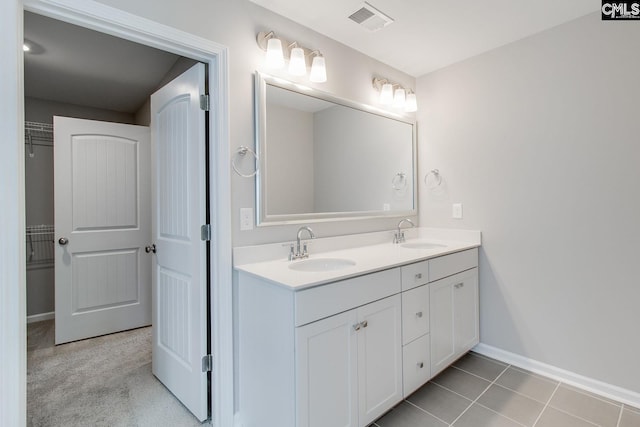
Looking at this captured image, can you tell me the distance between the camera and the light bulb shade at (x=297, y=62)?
1.84 metres

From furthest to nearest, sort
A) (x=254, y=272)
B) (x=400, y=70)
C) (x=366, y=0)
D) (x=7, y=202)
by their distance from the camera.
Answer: (x=400, y=70) → (x=366, y=0) → (x=254, y=272) → (x=7, y=202)

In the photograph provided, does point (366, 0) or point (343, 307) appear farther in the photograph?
point (366, 0)

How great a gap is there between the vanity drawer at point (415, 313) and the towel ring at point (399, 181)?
3.33 feet

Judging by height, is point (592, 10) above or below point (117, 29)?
above

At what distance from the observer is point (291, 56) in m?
1.85

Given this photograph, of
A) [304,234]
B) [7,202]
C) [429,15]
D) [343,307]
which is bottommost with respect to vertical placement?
[343,307]

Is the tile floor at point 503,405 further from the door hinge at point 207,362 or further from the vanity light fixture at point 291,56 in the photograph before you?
the vanity light fixture at point 291,56

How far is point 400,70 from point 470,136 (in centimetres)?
81

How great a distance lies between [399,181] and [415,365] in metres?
1.45

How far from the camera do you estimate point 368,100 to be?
96.3 inches

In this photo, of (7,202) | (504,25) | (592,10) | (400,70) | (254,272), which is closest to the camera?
(7,202)

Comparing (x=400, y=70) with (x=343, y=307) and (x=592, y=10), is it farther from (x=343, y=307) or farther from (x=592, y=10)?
(x=343, y=307)

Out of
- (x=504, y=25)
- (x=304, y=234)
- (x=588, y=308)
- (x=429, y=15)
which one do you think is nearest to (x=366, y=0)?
(x=429, y=15)

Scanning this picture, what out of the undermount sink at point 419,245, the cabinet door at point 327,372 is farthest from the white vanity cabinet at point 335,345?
the undermount sink at point 419,245
